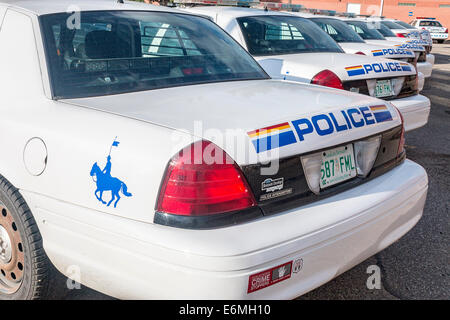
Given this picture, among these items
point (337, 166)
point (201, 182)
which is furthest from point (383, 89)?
point (201, 182)

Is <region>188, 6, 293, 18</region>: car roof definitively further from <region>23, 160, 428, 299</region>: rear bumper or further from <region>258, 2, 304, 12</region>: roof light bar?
<region>23, 160, 428, 299</region>: rear bumper

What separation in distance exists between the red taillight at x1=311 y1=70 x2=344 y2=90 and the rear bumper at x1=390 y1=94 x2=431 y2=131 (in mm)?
664

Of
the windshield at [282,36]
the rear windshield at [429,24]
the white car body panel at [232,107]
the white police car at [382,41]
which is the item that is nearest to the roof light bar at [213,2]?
the windshield at [282,36]

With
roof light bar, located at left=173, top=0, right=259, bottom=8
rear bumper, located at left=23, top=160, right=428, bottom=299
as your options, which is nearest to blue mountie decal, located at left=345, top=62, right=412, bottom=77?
roof light bar, located at left=173, top=0, right=259, bottom=8

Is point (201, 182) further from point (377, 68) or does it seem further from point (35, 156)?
point (377, 68)

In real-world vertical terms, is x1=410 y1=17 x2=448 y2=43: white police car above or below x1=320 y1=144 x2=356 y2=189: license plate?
below

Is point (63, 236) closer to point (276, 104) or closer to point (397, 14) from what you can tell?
point (276, 104)

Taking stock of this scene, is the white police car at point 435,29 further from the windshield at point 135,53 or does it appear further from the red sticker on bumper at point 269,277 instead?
the red sticker on bumper at point 269,277

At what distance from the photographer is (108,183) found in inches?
77.2

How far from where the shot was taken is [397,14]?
138ft

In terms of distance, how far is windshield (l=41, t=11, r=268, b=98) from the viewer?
2455 millimetres

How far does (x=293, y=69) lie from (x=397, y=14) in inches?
1634

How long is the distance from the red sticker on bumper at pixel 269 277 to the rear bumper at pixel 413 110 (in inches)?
135
